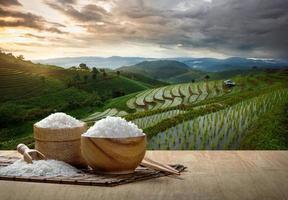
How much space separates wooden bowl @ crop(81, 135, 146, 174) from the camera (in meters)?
2.26

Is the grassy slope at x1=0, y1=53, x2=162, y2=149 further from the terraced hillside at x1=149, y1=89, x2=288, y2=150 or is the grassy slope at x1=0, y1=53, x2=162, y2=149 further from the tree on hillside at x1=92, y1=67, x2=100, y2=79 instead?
the terraced hillside at x1=149, y1=89, x2=288, y2=150

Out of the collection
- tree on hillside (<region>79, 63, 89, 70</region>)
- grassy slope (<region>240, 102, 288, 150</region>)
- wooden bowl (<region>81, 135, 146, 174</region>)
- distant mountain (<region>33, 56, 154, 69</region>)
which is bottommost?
grassy slope (<region>240, 102, 288, 150</region>)

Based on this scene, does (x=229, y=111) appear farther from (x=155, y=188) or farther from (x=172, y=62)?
(x=155, y=188)

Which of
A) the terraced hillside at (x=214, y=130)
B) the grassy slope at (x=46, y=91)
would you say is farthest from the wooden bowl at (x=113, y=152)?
the grassy slope at (x=46, y=91)

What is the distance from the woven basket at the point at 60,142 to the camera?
253 cm

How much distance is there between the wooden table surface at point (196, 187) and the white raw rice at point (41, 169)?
120 mm

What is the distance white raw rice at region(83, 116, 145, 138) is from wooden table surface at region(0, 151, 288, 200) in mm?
214

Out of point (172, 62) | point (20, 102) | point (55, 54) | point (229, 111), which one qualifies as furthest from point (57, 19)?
point (229, 111)

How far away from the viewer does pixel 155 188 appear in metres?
2.14

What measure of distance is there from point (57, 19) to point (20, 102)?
764 mm

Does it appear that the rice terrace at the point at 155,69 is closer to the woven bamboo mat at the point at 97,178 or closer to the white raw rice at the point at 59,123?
the white raw rice at the point at 59,123

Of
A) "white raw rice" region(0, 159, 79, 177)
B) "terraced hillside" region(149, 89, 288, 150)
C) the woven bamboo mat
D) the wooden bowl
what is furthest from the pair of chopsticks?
"terraced hillside" region(149, 89, 288, 150)

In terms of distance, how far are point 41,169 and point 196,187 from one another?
669 mm

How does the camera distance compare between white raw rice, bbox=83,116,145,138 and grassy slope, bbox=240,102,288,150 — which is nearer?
white raw rice, bbox=83,116,145,138
